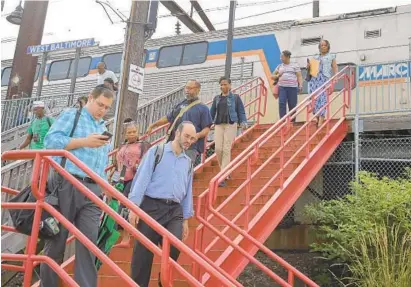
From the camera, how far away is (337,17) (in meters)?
10.5

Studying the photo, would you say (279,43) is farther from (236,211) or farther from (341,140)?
(236,211)

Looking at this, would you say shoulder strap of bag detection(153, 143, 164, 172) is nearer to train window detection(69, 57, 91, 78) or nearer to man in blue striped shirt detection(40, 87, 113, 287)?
man in blue striped shirt detection(40, 87, 113, 287)

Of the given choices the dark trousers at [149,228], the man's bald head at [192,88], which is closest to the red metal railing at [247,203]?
the dark trousers at [149,228]

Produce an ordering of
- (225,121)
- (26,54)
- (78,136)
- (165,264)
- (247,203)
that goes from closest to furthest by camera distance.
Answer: (165,264), (78,136), (247,203), (225,121), (26,54)

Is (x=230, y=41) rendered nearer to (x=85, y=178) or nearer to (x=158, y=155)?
(x=158, y=155)

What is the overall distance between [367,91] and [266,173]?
3.77 metres

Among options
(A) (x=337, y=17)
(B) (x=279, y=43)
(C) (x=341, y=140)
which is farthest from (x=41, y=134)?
(A) (x=337, y=17)

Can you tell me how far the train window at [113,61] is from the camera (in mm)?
13586

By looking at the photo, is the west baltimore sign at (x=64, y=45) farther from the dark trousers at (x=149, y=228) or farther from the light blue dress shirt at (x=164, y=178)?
the dark trousers at (x=149, y=228)

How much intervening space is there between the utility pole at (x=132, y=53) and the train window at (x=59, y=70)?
31.1ft

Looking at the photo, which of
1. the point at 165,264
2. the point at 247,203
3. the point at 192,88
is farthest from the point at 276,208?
the point at 165,264

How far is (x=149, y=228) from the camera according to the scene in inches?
160

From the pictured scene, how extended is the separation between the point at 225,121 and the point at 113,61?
769 centimetres

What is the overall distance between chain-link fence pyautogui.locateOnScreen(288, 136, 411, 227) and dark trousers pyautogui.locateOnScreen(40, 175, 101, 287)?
582 cm
